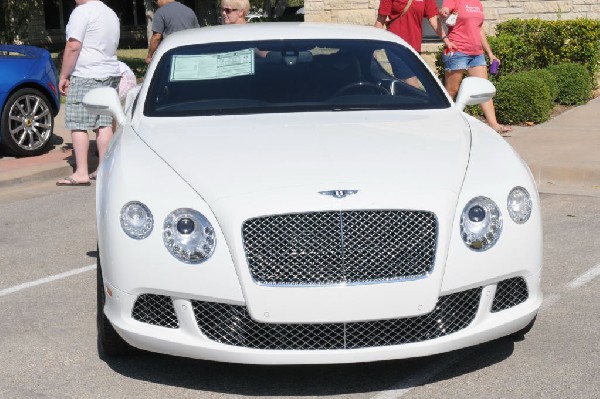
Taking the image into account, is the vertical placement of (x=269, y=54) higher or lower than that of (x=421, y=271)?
higher

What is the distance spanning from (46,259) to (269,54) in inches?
89.6

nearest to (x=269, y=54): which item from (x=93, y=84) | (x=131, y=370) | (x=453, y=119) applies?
(x=453, y=119)

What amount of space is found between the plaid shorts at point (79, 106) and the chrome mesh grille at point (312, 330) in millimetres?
5800

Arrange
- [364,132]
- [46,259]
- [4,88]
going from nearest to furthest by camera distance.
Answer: [364,132] → [46,259] → [4,88]

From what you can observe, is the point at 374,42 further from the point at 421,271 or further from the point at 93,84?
the point at 93,84

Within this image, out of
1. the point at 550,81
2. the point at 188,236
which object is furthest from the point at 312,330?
the point at 550,81

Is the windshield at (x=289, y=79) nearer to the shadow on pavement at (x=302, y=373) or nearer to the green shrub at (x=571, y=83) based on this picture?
the shadow on pavement at (x=302, y=373)

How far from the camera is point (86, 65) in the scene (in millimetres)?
10273

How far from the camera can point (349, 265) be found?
4742 mm

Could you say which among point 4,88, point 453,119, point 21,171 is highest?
point 453,119

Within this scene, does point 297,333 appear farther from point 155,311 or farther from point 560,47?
point 560,47

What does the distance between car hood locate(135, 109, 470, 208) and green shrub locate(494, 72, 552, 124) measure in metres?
7.22

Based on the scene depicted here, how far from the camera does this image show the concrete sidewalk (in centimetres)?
1017

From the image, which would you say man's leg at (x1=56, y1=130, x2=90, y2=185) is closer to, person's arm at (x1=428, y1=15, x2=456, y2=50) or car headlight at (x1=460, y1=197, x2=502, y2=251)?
person's arm at (x1=428, y1=15, x2=456, y2=50)
